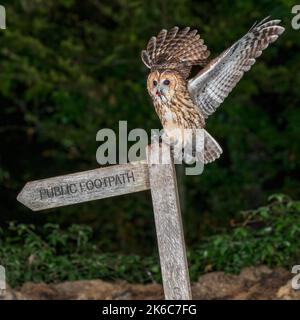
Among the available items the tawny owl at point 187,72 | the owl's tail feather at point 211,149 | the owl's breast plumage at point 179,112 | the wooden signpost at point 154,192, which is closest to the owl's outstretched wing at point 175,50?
the tawny owl at point 187,72

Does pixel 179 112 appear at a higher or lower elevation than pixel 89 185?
higher

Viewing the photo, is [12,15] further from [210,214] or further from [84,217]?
[210,214]

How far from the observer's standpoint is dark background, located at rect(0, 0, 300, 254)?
7.70 metres

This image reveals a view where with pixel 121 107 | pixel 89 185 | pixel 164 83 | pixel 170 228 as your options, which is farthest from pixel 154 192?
pixel 121 107

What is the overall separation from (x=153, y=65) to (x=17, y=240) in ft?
8.62

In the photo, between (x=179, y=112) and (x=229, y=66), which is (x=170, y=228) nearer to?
(x=179, y=112)

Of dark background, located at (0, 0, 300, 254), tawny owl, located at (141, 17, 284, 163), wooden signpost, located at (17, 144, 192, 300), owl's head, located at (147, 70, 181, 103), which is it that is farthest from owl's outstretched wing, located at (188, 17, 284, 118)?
dark background, located at (0, 0, 300, 254)

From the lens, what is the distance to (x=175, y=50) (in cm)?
404

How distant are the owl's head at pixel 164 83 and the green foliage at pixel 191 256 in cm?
181

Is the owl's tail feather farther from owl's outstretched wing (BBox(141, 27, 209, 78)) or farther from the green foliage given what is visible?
the green foliage

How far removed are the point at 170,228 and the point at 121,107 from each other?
4.29 metres

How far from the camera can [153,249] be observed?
8.07 metres

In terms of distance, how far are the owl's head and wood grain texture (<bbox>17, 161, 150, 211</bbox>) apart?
1.16 feet

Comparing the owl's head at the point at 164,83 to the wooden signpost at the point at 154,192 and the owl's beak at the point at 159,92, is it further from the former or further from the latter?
the wooden signpost at the point at 154,192
